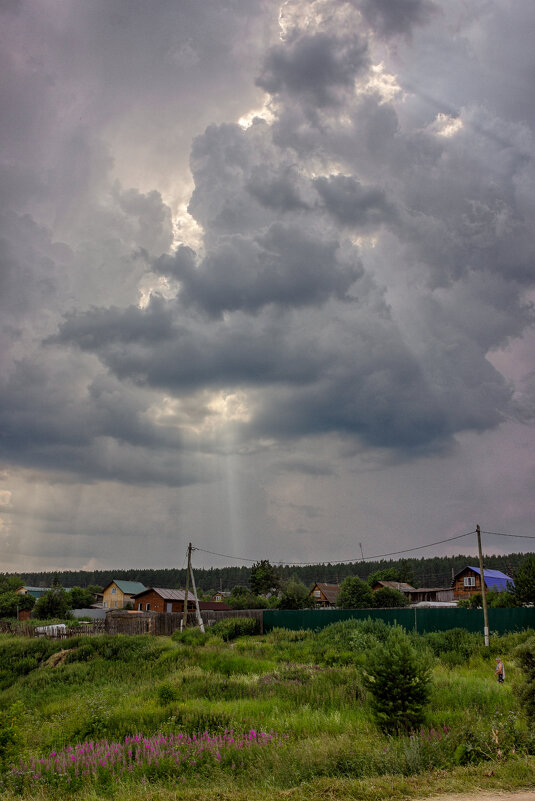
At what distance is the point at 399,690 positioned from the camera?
11.3m

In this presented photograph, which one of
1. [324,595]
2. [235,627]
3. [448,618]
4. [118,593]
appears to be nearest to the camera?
[448,618]

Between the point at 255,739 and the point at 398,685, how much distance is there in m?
3.06

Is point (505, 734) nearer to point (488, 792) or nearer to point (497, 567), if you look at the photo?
point (488, 792)

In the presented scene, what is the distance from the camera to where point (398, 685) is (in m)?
11.4

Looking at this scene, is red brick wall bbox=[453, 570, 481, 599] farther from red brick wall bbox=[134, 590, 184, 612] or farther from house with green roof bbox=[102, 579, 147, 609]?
house with green roof bbox=[102, 579, 147, 609]

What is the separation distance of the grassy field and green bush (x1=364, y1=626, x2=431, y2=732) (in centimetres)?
34

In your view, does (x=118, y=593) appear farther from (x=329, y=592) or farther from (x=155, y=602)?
(x=329, y=592)

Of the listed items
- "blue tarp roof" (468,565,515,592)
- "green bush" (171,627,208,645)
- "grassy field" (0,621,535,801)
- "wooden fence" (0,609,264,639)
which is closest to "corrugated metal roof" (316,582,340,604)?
"blue tarp roof" (468,565,515,592)

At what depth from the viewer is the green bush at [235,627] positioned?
3545cm

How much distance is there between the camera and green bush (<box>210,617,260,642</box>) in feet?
116

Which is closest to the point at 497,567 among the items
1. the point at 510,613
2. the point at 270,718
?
the point at 510,613

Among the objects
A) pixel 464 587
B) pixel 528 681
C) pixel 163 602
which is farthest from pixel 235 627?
pixel 464 587

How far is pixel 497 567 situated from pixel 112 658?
139m

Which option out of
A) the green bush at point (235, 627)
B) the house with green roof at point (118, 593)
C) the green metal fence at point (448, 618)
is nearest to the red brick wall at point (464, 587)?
the green metal fence at point (448, 618)
